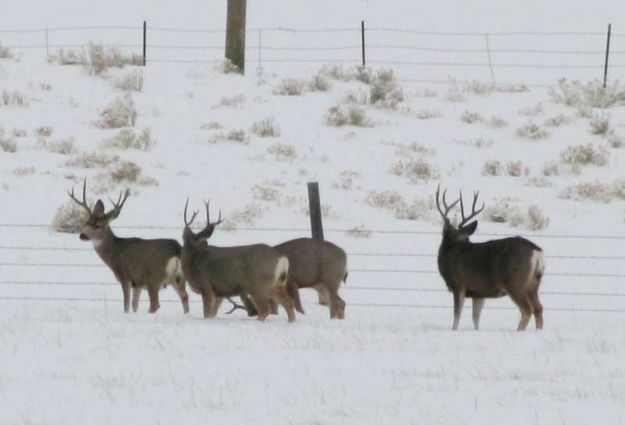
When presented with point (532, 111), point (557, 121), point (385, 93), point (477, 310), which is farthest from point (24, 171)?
point (477, 310)

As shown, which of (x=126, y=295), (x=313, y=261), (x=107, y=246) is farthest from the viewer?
(x=107, y=246)

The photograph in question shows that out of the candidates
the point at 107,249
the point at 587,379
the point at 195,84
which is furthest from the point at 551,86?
the point at 587,379

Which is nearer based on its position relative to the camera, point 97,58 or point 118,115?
point 118,115

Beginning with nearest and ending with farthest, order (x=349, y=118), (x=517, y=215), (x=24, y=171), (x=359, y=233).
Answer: (x=359, y=233)
(x=517, y=215)
(x=24, y=171)
(x=349, y=118)

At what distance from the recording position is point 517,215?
21.0 m

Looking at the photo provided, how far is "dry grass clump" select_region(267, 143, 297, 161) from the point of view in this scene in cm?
2430

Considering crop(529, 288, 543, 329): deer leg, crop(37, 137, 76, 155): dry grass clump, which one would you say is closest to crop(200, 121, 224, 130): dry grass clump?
crop(37, 137, 76, 155): dry grass clump

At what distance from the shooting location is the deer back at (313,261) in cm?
1433

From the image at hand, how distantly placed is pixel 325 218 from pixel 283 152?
359cm

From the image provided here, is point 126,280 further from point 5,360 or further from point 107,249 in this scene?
point 5,360

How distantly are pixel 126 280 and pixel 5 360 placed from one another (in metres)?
4.08

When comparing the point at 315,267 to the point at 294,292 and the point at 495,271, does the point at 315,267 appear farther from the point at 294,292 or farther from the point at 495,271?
the point at 495,271

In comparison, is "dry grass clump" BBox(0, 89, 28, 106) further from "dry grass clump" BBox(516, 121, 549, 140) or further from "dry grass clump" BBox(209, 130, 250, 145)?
"dry grass clump" BBox(516, 121, 549, 140)

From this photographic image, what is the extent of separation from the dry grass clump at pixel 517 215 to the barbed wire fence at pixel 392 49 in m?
9.08
